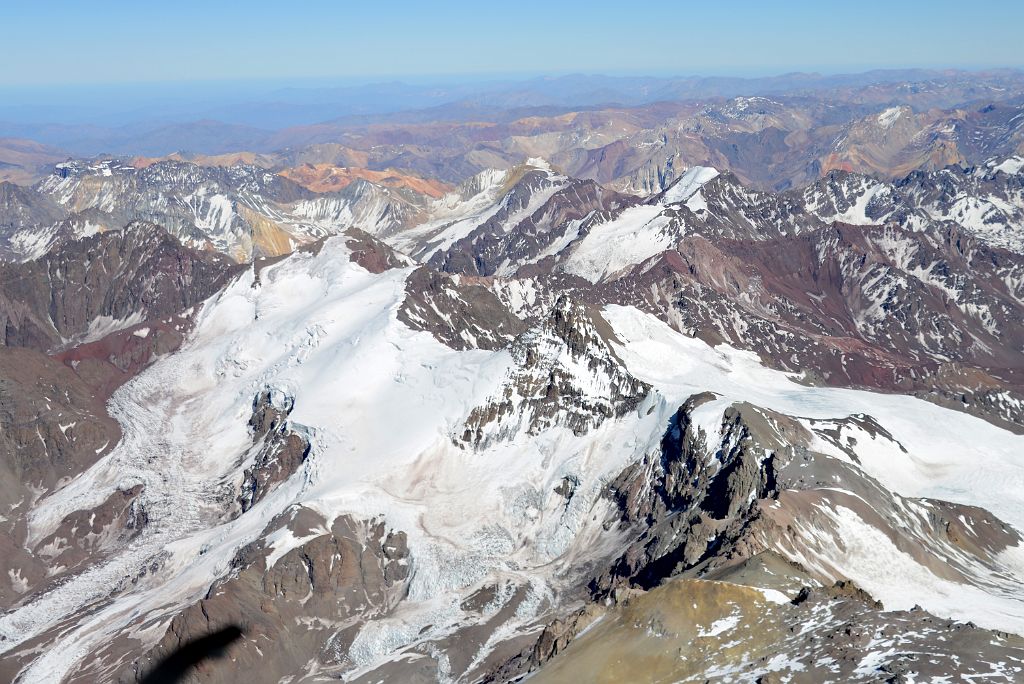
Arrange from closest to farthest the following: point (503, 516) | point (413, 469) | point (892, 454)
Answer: point (503, 516) → point (892, 454) → point (413, 469)

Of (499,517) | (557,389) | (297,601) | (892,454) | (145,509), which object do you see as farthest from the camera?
(145,509)

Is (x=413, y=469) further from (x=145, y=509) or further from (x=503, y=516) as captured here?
(x=145, y=509)

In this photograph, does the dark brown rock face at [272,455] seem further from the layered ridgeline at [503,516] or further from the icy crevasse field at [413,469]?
the icy crevasse field at [413,469]

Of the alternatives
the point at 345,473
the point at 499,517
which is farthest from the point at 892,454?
the point at 345,473

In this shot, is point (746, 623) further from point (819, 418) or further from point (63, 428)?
point (63, 428)

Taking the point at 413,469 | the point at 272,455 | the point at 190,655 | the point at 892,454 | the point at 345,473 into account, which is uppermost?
the point at 892,454

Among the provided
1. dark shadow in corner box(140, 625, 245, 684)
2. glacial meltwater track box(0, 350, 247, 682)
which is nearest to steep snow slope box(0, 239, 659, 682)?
glacial meltwater track box(0, 350, 247, 682)

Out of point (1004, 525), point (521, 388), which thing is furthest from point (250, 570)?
point (1004, 525)

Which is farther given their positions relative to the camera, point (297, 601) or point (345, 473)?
point (345, 473)
